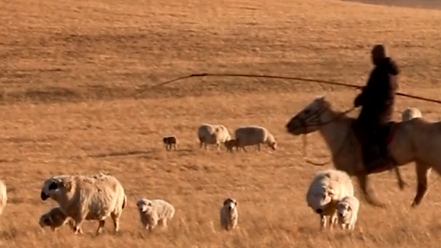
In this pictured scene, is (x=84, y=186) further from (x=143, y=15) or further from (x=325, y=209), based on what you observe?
(x=143, y=15)

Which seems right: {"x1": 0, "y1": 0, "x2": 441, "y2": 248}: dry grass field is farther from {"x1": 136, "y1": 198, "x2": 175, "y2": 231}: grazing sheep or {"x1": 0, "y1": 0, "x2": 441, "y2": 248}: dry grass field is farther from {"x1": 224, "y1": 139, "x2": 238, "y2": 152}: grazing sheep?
{"x1": 224, "y1": 139, "x2": 238, "y2": 152}: grazing sheep

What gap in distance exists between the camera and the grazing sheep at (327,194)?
12039 millimetres

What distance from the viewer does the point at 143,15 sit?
55906mm

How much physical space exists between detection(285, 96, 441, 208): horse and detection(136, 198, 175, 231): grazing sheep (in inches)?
94.1

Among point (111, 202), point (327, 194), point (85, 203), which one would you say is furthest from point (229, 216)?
point (85, 203)

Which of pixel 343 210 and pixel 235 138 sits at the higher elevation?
pixel 343 210

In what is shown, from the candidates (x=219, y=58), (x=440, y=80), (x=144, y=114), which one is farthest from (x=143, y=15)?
(x=144, y=114)

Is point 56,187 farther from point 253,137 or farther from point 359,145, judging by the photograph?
point 253,137

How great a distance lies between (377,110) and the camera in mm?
14156

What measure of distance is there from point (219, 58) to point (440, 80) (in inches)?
375

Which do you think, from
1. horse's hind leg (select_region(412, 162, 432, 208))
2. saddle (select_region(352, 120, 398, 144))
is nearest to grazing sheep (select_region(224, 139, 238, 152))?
horse's hind leg (select_region(412, 162, 432, 208))

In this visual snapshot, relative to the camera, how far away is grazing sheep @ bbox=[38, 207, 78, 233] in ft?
40.7

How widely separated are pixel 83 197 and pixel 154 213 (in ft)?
3.91

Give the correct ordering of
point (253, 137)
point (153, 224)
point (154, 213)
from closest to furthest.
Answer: point (153, 224)
point (154, 213)
point (253, 137)
